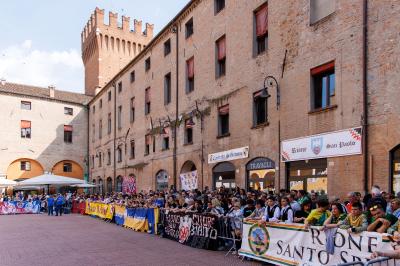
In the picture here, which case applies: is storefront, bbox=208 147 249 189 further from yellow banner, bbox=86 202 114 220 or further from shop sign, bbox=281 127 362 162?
yellow banner, bbox=86 202 114 220

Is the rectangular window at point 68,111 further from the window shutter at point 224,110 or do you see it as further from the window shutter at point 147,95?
the window shutter at point 224,110

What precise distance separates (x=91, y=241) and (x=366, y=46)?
35.5 ft

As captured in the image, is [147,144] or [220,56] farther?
[147,144]

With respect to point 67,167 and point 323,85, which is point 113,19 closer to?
point 67,167

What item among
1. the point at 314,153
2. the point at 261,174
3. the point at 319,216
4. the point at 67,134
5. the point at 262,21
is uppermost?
the point at 262,21

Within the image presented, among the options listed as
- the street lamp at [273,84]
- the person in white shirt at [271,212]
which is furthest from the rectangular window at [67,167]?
the person in white shirt at [271,212]

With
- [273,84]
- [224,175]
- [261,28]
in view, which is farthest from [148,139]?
[273,84]

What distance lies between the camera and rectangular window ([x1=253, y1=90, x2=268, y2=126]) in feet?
58.8

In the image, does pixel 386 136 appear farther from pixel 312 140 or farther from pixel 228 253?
pixel 228 253

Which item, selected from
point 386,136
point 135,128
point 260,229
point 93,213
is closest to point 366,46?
point 386,136

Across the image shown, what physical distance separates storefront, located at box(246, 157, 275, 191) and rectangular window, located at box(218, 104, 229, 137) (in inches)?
115

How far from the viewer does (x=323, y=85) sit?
14914 millimetres

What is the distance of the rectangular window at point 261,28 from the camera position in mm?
18078

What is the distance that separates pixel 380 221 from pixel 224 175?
13.3 metres
